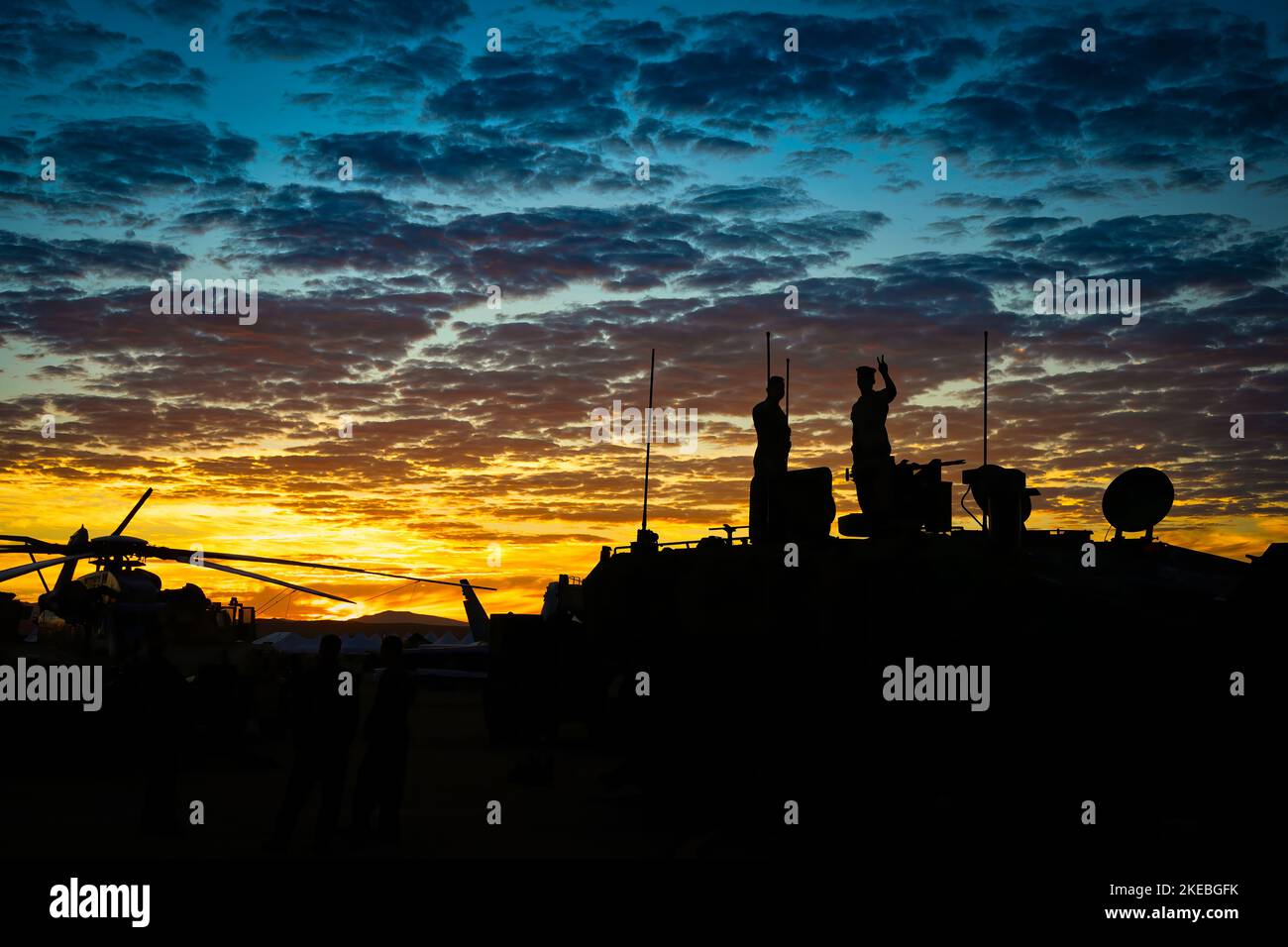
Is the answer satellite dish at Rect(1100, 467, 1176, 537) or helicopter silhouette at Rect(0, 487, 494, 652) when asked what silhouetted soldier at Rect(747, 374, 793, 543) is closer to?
satellite dish at Rect(1100, 467, 1176, 537)

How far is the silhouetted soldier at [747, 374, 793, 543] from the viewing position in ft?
48.1

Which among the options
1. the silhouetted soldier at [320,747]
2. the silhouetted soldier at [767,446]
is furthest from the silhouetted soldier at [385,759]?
the silhouetted soldier at [767,446]

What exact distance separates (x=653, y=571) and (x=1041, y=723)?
6138 millimetres

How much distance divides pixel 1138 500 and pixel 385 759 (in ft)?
27.1

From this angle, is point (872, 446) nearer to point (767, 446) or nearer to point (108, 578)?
point (767, 446)

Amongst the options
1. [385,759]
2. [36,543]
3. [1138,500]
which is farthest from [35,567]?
[1138,500]

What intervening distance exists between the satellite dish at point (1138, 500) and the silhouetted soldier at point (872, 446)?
7.71 feet

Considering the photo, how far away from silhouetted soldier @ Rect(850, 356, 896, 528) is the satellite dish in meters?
2.35

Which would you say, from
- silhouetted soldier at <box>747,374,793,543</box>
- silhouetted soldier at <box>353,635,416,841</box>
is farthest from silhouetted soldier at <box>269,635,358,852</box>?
silhouetted soldier at <box>747,374,793,543</box>

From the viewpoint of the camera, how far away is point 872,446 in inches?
547

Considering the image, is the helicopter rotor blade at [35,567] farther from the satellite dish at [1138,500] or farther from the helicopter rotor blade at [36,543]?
the satellite dish at [1138,500]
